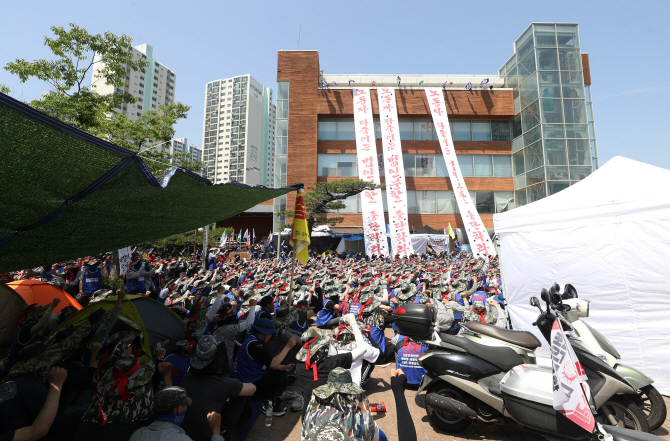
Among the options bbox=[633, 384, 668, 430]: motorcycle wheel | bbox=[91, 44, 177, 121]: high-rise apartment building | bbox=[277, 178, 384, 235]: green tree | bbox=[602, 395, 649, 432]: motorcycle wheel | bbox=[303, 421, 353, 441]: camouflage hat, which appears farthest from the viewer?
bbox=[91, 44, 177, 121]: high-rise apartment building

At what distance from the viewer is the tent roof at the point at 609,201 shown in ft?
17.0

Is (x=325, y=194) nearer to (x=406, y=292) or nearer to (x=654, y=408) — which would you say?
(x=406, y=292)

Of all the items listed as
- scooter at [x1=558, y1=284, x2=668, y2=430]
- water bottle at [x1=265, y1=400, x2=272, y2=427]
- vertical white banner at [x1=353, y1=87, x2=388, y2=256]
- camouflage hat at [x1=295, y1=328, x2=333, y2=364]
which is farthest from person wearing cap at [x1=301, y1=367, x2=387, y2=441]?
vertical white banner at [x1=353, y1=87, x2=388, y2=256]

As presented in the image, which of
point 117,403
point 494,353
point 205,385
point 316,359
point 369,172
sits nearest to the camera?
point 117,403

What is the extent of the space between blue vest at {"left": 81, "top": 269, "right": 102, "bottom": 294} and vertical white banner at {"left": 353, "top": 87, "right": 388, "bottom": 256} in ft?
64.4

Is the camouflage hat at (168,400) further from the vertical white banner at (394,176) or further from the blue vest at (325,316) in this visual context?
the vertical white banner at (394,176)

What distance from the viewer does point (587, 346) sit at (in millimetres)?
4102

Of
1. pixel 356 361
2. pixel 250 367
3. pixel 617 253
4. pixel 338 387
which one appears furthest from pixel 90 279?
pixel 617 253

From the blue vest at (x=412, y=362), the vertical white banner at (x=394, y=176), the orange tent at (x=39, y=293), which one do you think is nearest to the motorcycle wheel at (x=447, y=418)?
the blue vest at (x=412, y=362)

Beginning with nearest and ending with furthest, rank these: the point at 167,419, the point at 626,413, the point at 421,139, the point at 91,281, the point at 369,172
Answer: the point at 167,419
the point at 626,413
the point at 91,281
the point at 369,172
the point at 421,139

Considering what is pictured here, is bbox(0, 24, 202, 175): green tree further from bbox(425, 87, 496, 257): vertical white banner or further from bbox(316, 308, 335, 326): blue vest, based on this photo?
bbox(425, 87, 496, 257): vertical white banner

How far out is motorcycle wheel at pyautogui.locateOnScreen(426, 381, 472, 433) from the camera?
4.10 metres

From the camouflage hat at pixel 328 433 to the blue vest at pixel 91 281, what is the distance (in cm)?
925

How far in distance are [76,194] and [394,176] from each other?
29.1 metres
